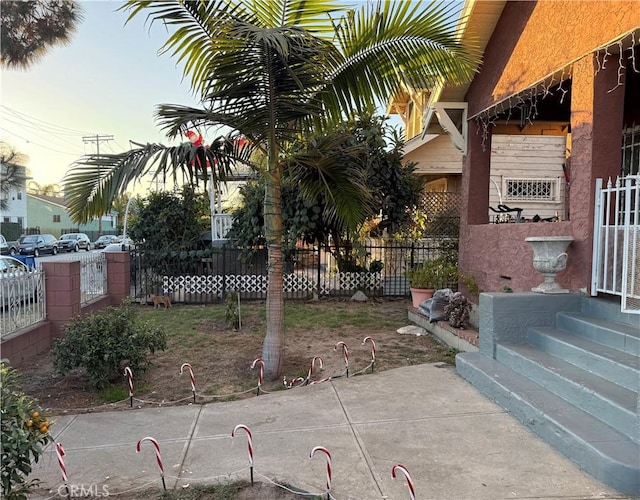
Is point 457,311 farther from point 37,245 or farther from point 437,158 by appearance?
point 37,245

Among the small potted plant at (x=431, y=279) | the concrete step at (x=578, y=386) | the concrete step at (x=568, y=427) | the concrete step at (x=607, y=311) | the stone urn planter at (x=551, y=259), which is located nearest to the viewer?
the concrete step at (x=568, y=427)

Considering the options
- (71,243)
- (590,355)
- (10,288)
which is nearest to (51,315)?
(10,288)

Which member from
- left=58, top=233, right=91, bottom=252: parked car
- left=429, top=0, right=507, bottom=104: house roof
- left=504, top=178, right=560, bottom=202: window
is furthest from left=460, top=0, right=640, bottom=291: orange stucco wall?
left=58, top=233, right=91, bottom=252: parked car

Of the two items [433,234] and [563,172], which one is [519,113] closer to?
[563,172]

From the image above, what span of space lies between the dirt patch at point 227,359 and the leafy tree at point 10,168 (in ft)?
57.3

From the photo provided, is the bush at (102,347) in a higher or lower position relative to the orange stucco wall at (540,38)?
lower

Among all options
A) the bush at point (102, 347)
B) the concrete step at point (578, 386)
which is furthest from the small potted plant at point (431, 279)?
the bush at point (102, 347)

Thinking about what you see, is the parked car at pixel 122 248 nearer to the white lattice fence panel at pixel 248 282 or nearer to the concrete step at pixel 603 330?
the white lattice fence panel at pixel 248 282

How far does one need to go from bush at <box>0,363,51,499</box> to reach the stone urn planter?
16.4 ft

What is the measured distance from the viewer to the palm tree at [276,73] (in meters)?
4.65

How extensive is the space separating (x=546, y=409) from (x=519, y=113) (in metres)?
6.04

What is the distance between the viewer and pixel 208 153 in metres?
5.45

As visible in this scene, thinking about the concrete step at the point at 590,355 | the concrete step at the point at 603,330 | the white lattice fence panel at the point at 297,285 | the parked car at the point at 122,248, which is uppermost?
the parked car at the point at 122,248

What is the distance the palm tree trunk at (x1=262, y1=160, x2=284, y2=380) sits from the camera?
217 inches
